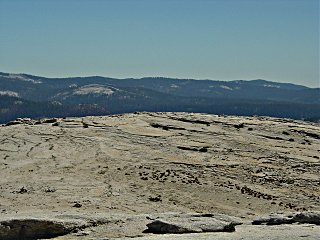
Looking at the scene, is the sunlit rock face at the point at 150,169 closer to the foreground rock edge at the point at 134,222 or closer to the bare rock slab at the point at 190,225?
the foreground rock edge at the point at 134,222

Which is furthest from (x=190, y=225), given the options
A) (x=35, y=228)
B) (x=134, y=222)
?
(x=35, y=228)

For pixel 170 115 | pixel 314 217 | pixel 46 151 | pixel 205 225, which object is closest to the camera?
pixel 205 225

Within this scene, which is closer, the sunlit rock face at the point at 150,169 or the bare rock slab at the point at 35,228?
the bare rock slab at the point at 35,228

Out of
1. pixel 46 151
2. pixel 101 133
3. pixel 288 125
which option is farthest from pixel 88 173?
pixel 288 125

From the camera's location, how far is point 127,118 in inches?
2783

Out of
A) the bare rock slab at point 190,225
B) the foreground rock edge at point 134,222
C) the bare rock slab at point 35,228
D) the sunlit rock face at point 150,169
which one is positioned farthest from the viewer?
the sunlit rock face at point 150,169

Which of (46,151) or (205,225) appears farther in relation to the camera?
(46,151)

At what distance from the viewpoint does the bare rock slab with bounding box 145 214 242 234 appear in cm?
2333

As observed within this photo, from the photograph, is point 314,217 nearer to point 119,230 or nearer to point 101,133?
point 119,230

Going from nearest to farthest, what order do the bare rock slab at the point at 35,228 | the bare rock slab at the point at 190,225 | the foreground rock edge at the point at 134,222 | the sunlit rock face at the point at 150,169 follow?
the bare rock slab at the point at 190,225 < the foreground rock edge at the point at 134,222 < the bare rock slab at the point at 35,228 < the sunlit rock face at the point at 150,169

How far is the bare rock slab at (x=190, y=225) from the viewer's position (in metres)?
23.3

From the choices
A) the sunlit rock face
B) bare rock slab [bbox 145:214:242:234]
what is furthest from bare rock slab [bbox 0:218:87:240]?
bare rock slab [bbox 145:214:242:234]

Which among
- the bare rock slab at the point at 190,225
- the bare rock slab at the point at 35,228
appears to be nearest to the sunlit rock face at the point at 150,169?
the bare rock slab at the point at 35,228

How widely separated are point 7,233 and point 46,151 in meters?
28.1
